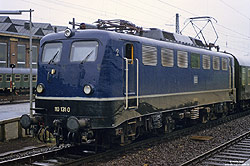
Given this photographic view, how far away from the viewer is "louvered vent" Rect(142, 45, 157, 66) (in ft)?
35.6

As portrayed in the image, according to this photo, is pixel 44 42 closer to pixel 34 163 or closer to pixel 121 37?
pixel 121 37

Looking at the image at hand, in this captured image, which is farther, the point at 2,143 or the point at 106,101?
the point at 2,143

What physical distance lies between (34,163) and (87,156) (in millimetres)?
1455

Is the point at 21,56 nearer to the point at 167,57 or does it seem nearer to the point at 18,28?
the point at 18,28

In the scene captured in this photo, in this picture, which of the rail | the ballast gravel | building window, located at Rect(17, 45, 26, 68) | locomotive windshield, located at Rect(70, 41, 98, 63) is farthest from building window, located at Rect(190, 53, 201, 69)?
building window, located at Rect(17, 45, 26, 68)

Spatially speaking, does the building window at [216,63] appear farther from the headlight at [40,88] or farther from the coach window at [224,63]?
the headlight at [40,88]

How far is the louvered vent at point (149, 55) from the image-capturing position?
35.6ft

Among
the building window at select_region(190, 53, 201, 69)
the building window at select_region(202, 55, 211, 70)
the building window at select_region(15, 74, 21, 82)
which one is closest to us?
the building window at select_region(190, 53, 201, 69)

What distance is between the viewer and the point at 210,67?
15922 mm

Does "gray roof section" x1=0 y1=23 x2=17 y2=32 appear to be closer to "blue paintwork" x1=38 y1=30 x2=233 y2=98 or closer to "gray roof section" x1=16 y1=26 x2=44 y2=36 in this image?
"gray roof section" x1=16 y1=26 x2=44 y2=36

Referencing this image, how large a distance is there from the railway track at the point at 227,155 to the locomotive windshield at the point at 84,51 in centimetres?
386

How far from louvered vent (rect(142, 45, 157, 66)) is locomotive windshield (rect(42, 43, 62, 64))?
2663 mm

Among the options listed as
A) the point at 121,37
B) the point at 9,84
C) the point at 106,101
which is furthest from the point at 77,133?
the point at 9,84

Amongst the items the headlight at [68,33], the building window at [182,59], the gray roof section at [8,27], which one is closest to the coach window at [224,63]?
the building window at [182,59]
